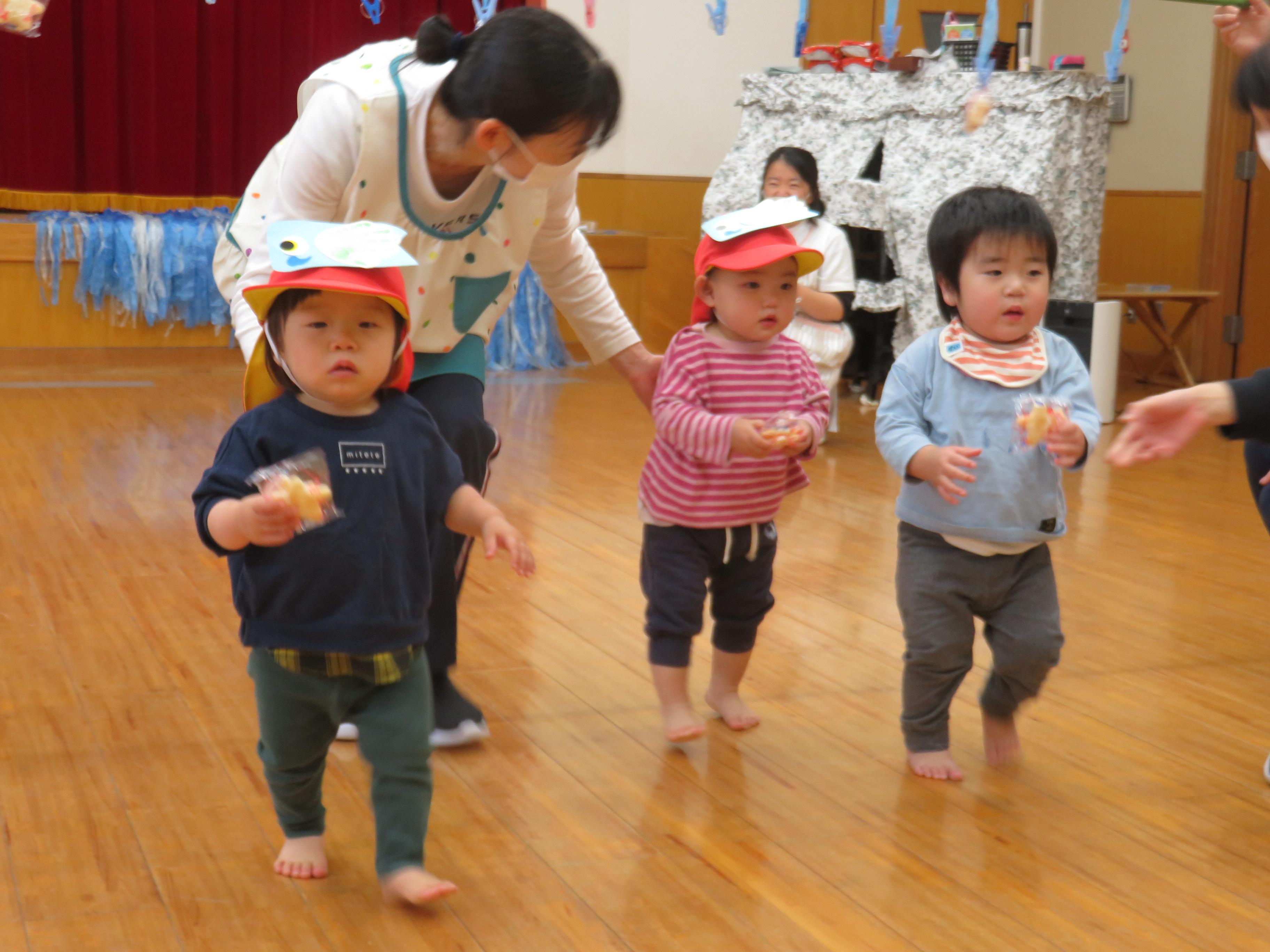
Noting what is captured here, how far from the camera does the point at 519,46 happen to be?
5.67ft

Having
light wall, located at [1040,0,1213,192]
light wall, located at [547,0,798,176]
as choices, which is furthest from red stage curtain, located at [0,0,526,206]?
light wall, located at [1040,0,1213,192]

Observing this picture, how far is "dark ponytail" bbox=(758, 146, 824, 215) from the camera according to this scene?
4.48 meters

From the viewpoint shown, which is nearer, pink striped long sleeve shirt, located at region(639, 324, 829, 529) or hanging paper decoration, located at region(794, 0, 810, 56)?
pink striped long sleeve shirt, located at region(639, 324, 829, 529)

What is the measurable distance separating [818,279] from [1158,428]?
3.09 metres

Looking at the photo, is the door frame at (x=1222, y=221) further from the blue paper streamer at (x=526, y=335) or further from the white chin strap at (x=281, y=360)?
the white chin strap at (x=281, y=360)

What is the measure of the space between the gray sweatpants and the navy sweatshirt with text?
76cm

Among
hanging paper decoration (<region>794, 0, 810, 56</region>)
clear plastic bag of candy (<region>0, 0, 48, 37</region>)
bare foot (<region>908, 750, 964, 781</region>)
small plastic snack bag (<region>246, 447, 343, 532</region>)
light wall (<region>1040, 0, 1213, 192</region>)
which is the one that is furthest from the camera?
light wall (<region>1040, 0, 1213, 192</region>)

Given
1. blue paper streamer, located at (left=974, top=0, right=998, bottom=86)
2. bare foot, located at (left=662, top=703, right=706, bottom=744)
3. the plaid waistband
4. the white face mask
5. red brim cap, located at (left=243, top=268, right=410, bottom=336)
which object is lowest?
A: bare foot, located at (left=662, top=703, right=706, bottom=744)

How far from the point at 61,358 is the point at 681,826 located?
18.0ft

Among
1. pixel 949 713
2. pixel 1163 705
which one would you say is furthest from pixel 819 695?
pixel 1163 705

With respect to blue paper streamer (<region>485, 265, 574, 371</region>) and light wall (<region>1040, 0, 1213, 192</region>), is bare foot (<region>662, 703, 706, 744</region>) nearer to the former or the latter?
blue paper streamer (<region>485, 265, 574, 371</region>)

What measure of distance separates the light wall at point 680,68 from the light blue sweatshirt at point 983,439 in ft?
19.0

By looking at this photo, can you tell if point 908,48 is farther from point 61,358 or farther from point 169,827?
point 169,827

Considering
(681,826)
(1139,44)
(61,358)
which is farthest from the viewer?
(1139,44)
